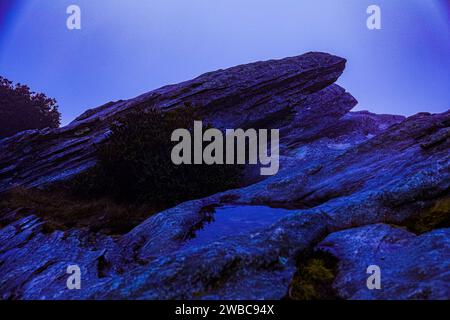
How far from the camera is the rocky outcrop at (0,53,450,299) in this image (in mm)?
6902

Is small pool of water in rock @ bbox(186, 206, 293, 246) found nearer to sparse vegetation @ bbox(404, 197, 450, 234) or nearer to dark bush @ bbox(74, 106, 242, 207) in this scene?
sparse vegetation @ bbox(404, 197, 450, 234)

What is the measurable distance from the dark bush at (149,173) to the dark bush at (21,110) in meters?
33.0

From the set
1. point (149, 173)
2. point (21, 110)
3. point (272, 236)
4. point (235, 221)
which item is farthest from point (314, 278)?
point (21, 110)

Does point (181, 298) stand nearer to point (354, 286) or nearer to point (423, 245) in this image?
point (354, 286)

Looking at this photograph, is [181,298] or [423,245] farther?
[423,245]

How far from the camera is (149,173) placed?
16.8 meters

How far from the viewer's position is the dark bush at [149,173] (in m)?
16.6

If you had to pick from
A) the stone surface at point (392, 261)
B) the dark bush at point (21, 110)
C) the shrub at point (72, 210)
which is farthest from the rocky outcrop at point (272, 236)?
the dark bush at point (21, 110)

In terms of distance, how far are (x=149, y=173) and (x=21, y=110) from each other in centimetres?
3743

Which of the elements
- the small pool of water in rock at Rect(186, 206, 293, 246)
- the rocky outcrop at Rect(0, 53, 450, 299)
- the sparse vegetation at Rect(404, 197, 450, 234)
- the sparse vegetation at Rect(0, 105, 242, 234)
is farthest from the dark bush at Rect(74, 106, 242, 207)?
the sparse vegetation at Rect(404, 197, 450, 234)

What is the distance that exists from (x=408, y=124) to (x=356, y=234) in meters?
9.65

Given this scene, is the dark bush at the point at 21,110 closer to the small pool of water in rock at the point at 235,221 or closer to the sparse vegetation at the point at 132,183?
the sparse vegetation at the point at 132,183

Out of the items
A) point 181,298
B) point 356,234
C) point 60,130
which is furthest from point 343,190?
point 60,130

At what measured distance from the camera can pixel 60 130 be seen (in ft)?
80.2
